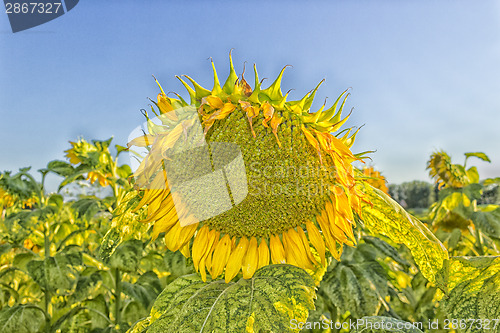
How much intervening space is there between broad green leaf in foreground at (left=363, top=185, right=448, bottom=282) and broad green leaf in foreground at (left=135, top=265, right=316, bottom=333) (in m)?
0.28

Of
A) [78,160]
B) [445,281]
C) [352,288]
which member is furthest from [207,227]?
[78,160]

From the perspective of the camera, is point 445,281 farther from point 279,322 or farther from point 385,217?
point 279,322

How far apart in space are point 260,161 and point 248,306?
1.25 feet

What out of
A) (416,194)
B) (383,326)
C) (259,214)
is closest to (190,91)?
(259,214)

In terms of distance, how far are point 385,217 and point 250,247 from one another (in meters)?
0.41

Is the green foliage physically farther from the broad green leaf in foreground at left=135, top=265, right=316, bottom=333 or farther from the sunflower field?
the broad green leaf in foreground at left=135, top=265, right=316, bottom=333

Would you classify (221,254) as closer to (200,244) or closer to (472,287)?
(200,244)

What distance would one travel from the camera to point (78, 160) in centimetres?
355

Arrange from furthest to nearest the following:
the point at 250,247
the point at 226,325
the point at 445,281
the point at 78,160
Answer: the point at 78,160, the point at 250,247, the point at 445,281, the point at 226,325

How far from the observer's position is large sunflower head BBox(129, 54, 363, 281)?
3.49ft

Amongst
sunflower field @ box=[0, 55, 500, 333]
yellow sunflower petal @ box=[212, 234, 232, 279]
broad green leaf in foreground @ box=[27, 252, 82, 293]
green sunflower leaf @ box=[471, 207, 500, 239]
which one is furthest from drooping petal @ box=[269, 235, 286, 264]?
green sunflower leaf @ box=[471, 207, 500, 239]

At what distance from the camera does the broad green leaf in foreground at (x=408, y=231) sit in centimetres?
102

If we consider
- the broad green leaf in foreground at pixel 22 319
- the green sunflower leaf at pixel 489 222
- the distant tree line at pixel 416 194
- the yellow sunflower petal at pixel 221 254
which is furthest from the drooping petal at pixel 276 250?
the distant tree line at pixel 416 194

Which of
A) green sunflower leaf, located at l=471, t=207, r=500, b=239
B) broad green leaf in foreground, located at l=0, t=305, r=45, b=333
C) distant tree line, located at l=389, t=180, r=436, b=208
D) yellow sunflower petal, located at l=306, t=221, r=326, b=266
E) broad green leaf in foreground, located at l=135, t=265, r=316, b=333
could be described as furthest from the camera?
distant tree line, located at l=389, t=180, r=436, b=208
